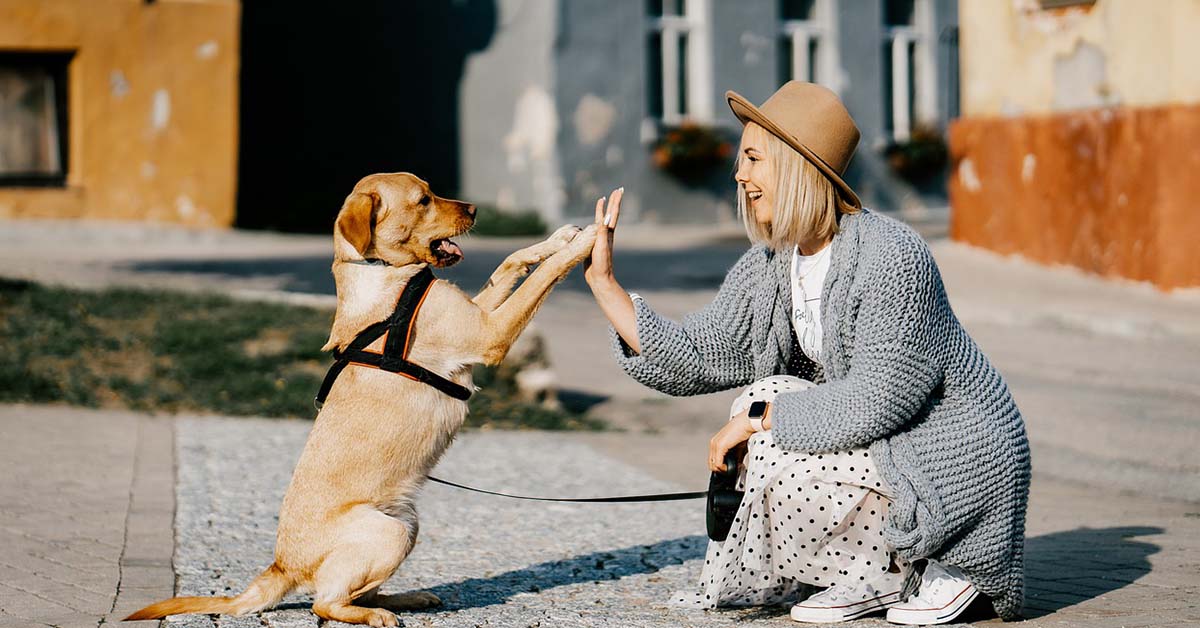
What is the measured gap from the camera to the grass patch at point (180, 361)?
9062 mm

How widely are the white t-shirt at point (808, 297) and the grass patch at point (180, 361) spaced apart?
4529mm

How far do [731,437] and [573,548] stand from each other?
148cm

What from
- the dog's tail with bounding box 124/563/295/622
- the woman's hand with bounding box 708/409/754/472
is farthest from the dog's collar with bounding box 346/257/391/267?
the woman's hand with bounding box 708/409/754/472

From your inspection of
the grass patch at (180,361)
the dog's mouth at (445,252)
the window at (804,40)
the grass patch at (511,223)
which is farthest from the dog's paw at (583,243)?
the window at (804,40)

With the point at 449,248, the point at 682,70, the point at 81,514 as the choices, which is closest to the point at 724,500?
the point at 449,248

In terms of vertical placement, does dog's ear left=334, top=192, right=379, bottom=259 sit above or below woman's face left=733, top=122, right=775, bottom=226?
below

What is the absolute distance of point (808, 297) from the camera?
15.1 feet

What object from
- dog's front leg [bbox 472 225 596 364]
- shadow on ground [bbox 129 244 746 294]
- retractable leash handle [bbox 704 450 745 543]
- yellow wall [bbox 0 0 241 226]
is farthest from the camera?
yellow wall [bbox 0 0 241 226]

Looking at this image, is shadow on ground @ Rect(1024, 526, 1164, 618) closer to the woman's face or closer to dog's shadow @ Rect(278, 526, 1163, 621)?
dog's shadow @ Rect(278, 526, 1163, 621)

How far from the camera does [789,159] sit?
176 inches

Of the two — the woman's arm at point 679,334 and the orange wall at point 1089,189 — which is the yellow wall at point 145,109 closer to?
the orange wall at point 1089,189

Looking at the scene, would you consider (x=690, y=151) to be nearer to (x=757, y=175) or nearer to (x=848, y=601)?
(x=757, y=175)

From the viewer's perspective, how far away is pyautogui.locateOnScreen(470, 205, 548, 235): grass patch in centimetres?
2052

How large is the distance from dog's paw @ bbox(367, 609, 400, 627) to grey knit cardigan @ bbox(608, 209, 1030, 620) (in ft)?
4.33
